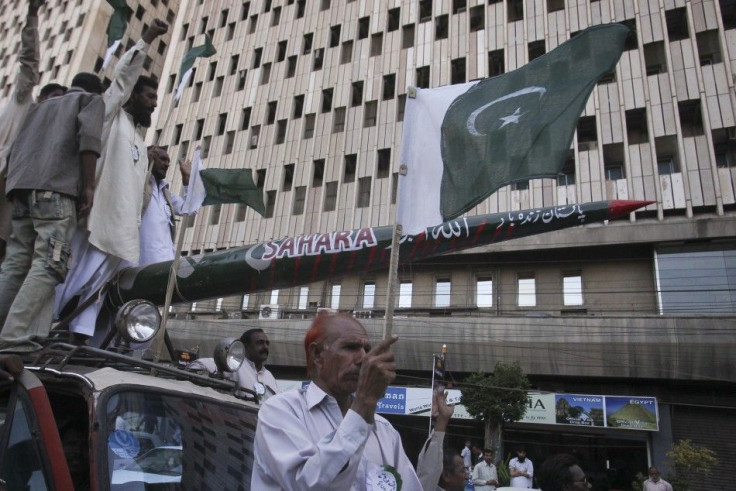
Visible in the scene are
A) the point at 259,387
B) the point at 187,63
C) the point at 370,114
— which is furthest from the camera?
the point at 370,114

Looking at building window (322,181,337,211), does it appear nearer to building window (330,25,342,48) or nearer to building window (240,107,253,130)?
building window (240,107,253,130)

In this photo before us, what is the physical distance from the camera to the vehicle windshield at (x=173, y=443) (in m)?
2.25

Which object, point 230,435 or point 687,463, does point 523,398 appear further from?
point 230,435

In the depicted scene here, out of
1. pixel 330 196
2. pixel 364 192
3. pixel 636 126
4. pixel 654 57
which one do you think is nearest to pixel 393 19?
pixel 364 192

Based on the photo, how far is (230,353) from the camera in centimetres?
348

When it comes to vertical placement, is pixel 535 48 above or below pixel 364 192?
above

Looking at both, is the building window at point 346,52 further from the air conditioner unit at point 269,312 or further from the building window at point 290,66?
the air conditioner unit at point 269,312

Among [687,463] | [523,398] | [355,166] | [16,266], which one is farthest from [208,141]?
[16,266]

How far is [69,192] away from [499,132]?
2966mm

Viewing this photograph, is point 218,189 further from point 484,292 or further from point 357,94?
point 357,94

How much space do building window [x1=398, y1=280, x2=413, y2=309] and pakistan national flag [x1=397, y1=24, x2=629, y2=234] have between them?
18740 millimetres

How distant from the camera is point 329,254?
146 inches

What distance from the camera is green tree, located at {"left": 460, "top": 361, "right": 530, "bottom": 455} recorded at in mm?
15680

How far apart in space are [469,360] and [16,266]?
17.9 m
